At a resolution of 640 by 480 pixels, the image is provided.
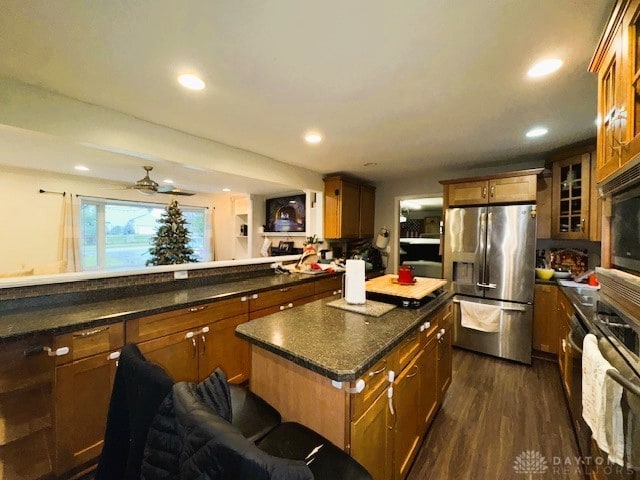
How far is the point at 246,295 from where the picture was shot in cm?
236

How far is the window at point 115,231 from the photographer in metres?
4.07

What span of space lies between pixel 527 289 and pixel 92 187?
612 centimetres

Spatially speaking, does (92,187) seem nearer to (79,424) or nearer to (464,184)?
(79,424)

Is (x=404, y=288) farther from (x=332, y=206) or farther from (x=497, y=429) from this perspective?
(x=332, y=206)

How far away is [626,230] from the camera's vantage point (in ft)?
3.85

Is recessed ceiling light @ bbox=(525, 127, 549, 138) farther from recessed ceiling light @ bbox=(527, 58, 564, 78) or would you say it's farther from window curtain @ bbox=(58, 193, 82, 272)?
window curtain @ bbox=(58, 193, 82, 272)

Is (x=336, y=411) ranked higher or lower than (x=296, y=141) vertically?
lower

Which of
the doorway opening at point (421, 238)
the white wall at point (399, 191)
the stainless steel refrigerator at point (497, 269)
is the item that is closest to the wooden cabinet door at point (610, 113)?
the stainless steel refrigerator at point (497, 269)

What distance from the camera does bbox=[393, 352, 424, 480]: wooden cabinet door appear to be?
4.25ft

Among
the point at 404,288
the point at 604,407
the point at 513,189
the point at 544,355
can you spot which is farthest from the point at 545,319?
the point at 604,407

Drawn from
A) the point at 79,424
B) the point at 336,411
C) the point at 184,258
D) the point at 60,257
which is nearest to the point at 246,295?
the point at 79,424

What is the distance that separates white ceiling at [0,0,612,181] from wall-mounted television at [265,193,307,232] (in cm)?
258

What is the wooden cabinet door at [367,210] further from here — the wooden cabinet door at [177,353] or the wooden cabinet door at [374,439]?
the wooden cabinet door at [374,439]

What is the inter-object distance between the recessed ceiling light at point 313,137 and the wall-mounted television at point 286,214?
7.43ft
